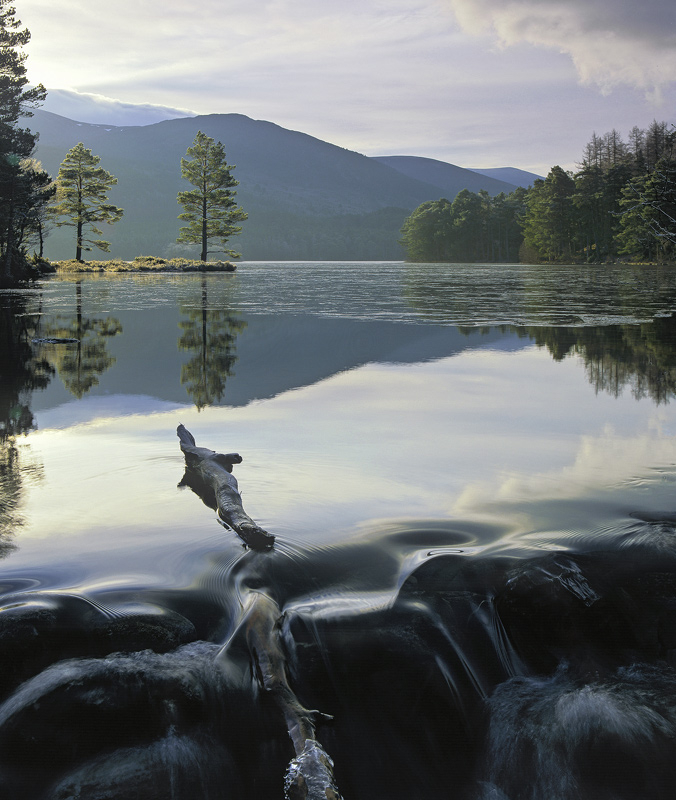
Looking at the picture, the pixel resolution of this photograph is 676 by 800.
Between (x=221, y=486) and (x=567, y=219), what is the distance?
93.0m

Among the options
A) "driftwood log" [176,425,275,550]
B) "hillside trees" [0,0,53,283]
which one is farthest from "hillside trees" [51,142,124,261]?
"driftwood log" [176,425,275,550]

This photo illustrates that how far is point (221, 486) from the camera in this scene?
4.32 meters

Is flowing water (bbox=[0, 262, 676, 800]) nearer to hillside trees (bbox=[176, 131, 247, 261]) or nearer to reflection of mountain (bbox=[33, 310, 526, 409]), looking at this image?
reflection of mountain (bbox=[33, 310, 526, 409])

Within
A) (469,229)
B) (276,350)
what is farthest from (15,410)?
(469,229)

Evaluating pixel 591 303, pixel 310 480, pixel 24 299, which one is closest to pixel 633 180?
pixel 591 303

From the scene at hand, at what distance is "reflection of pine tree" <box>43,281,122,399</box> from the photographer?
8.59 m

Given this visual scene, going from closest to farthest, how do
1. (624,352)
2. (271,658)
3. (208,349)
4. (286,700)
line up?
(286,700)
(271,658)
(624,352)
(208,349)

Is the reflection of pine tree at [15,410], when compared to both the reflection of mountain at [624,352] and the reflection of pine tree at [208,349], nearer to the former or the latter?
the reflection of pine tree at [208,349]

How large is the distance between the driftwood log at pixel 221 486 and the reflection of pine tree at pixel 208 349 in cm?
213

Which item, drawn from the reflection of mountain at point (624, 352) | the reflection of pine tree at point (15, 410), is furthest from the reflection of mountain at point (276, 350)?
the reflection of mountain at point (624, 352)

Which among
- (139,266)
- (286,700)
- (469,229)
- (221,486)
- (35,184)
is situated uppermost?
(469,229)

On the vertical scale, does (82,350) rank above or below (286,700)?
above

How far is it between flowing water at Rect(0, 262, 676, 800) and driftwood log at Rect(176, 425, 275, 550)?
0.09 m

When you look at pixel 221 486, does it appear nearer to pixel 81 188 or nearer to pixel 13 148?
pixel 13 148
